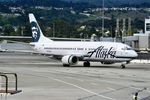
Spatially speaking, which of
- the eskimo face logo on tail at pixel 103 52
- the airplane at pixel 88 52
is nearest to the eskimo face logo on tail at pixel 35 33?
the airplane at pixel 88 52

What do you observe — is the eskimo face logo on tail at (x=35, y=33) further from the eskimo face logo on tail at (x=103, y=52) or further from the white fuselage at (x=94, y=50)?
the eskimo face logo on tail at (x=103, y=52)

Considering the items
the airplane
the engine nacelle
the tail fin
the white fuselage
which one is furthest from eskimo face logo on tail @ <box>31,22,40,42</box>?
the engine nacelle

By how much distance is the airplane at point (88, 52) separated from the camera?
205 feet

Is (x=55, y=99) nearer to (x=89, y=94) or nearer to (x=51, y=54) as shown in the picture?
(x=89, y=94)

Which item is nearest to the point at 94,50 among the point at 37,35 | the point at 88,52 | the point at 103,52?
the point at 88,52

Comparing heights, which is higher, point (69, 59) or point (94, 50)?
point (94, 50)

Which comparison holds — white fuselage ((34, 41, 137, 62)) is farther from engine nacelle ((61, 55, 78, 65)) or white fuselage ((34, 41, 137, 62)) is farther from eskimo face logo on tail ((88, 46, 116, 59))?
engine nacelle ((61, 55, 78, 65))

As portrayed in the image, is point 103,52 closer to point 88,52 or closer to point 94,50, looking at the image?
point 94,50

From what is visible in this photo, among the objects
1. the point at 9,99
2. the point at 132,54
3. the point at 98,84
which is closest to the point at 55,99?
the point at 9,99

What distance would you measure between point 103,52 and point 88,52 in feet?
6.68

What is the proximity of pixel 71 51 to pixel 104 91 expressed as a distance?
112 ft

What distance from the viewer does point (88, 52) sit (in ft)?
A: 211

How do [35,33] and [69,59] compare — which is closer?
[69,59]

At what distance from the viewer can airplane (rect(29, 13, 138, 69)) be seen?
62469 millimetres
